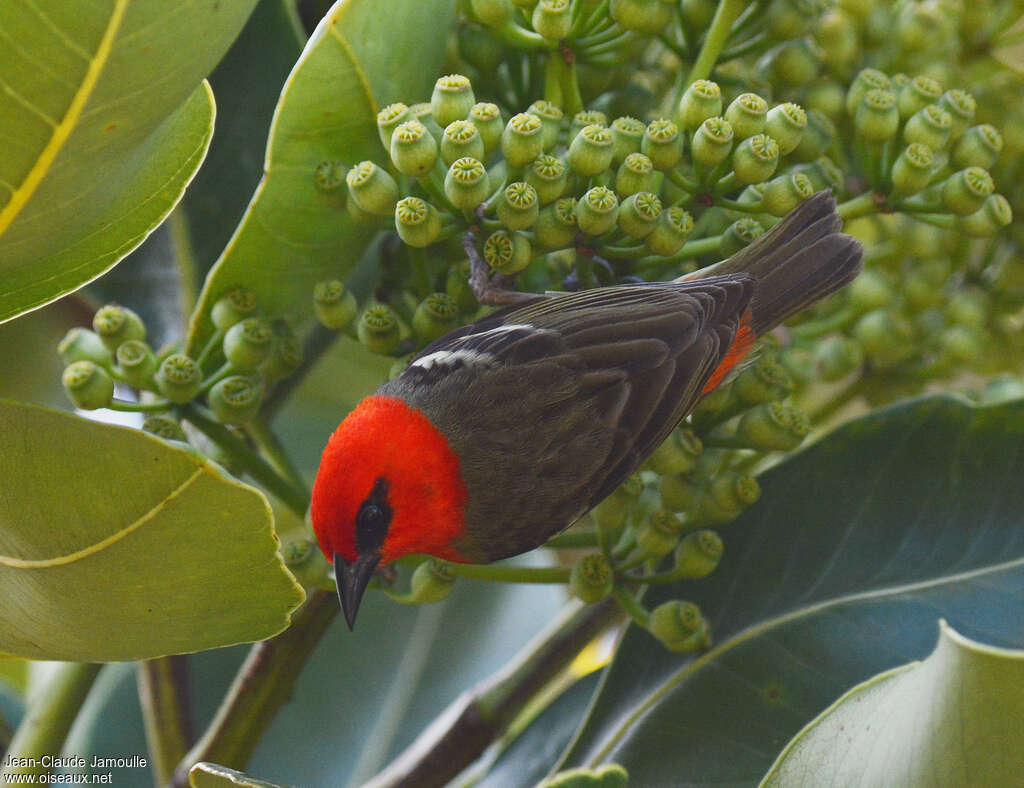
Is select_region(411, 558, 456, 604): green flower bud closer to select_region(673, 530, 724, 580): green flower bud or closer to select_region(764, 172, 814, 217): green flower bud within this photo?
select_region(673, 530, 724, 580): green flower bud

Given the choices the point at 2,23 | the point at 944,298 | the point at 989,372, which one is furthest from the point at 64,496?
the point at 989,372

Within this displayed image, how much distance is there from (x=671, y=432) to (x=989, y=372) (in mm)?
838

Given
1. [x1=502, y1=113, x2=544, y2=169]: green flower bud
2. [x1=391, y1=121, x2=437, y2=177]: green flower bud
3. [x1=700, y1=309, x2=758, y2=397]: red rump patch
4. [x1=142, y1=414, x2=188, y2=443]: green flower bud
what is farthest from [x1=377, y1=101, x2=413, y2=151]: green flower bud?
[x1=700, y1=309, x2=758, y2=397]: red rump patch

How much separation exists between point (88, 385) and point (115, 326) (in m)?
0.09

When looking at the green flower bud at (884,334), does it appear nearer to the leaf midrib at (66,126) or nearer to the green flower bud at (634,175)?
the green flower bud at (634,175)

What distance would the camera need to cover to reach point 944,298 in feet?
6.36

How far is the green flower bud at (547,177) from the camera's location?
1.40 metres

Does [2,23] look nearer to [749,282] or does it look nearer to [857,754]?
[857,754]

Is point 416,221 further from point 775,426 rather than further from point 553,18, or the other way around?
point 775,426

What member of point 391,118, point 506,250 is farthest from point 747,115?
point 391,118

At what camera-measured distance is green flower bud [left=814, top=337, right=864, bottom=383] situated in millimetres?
1825

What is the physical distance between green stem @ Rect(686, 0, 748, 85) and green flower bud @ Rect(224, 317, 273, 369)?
695 millimetres

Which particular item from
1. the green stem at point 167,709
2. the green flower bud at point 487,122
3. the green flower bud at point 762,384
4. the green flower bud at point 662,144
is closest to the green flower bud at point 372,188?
the green flower bud at point 487,122

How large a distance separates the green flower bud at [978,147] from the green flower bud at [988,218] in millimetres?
56
